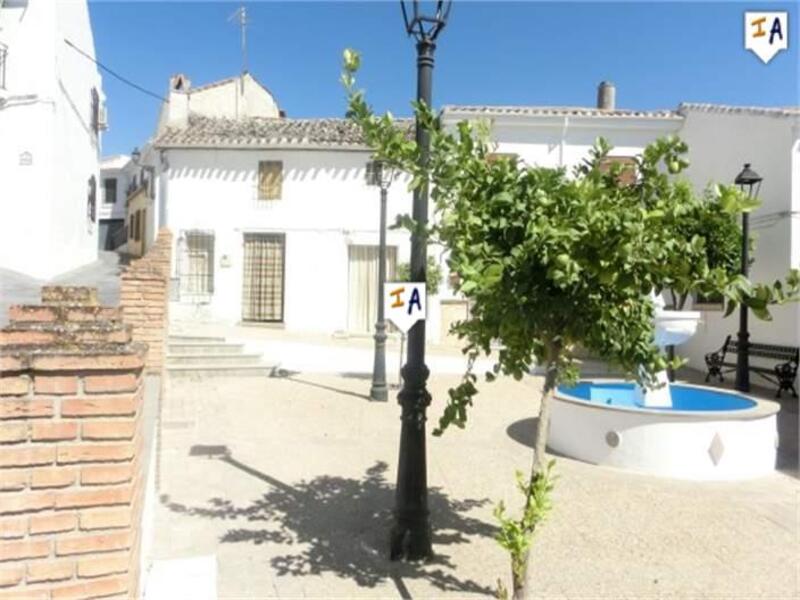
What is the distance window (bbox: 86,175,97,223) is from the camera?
17.3m

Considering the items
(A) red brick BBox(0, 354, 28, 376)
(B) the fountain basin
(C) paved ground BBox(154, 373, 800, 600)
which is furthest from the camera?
(B) the fountain basin

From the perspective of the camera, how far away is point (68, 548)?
1.91m

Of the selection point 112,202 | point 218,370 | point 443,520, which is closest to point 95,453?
point 443,520

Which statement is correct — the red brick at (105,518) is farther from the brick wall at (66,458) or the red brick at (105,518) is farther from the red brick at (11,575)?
the red brick at (11,575)

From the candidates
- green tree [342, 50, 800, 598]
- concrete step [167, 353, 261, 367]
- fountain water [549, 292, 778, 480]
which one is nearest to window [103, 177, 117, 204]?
concrete step [167, 353, 261, 367]

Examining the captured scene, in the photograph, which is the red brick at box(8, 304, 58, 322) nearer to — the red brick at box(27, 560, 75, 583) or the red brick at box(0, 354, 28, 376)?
the red brick at box(0, 354, 28, 376)

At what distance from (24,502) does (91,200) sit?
60.8ft

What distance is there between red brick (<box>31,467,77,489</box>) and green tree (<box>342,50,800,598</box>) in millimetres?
1739

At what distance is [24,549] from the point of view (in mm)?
1879

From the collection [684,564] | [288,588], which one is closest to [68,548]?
[288,588]

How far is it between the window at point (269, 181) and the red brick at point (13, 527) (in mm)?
15632

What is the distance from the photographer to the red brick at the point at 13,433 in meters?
1.83

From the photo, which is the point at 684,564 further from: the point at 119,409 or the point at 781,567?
the point at 119,409

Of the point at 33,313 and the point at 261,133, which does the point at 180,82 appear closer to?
the point at 261,133
